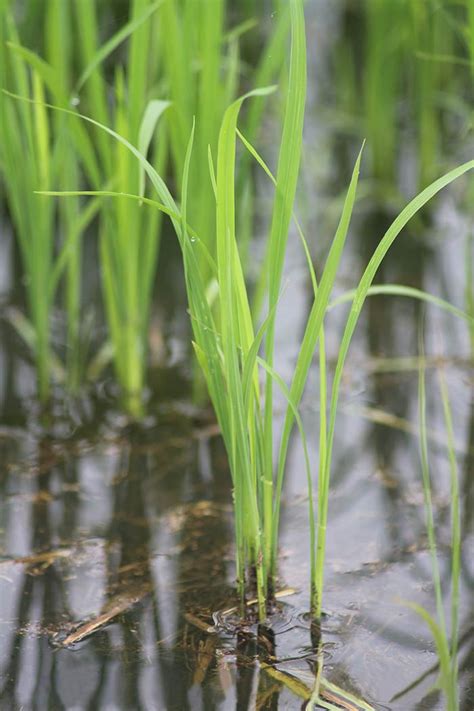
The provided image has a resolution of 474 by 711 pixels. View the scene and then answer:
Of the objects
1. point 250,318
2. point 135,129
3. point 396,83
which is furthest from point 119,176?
point 396,83

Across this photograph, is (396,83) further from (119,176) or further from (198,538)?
(198,538)

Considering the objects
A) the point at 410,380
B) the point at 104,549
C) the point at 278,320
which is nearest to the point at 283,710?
the point at 104,549

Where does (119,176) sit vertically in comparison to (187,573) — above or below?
above

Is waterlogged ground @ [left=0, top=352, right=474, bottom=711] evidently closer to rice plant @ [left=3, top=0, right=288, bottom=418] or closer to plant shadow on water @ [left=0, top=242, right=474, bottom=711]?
plant shadow on water @ [left=0, top=242, right=474, bottom=711]

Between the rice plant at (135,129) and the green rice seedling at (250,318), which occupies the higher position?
the rice plant at (135,129)

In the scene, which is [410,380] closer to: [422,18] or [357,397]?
[357,397]

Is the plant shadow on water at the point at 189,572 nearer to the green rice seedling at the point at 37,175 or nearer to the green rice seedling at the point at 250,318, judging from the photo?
the green rice seedling at the point at 250,318

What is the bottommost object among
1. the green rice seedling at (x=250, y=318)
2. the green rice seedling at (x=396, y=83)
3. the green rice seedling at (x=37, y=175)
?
the green rice seedling at (x=250, y=318)

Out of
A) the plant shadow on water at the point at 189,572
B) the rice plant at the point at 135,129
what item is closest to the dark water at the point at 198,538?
the plant shadow on water at the point at 189,572
